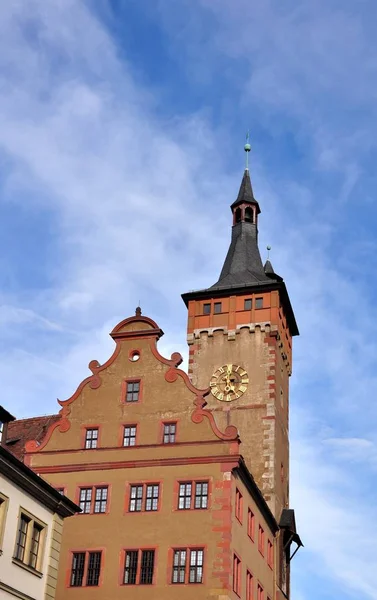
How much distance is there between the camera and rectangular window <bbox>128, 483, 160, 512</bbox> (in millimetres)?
42156

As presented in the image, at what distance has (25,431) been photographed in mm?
53375

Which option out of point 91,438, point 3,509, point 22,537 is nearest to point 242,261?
point 91,438

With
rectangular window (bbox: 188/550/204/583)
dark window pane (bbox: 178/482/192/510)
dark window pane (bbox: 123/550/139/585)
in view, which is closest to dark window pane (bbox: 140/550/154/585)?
A: dark window pane (bbox: 123/550/139/585)

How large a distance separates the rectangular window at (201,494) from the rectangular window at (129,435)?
409 cm

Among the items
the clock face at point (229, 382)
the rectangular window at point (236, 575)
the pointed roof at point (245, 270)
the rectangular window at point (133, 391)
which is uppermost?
the pointed roof at point (245, 270)

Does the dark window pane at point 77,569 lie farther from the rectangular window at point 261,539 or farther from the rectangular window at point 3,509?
the rectangular window at point 3,509

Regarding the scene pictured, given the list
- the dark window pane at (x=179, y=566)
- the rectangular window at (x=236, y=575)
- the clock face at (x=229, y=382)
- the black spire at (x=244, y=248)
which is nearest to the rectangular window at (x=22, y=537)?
the dark window pane at (x=179, y=566)

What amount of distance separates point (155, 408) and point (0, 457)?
16.0 m

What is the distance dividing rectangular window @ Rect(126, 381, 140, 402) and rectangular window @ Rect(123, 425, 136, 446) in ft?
4.85

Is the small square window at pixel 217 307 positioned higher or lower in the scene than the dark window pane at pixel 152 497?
higher

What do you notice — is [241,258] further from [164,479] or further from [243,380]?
[164,479]

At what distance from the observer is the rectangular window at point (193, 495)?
1628 inches

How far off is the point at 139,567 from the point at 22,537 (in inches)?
439

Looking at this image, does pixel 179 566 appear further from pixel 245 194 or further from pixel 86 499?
pixel 245 194
